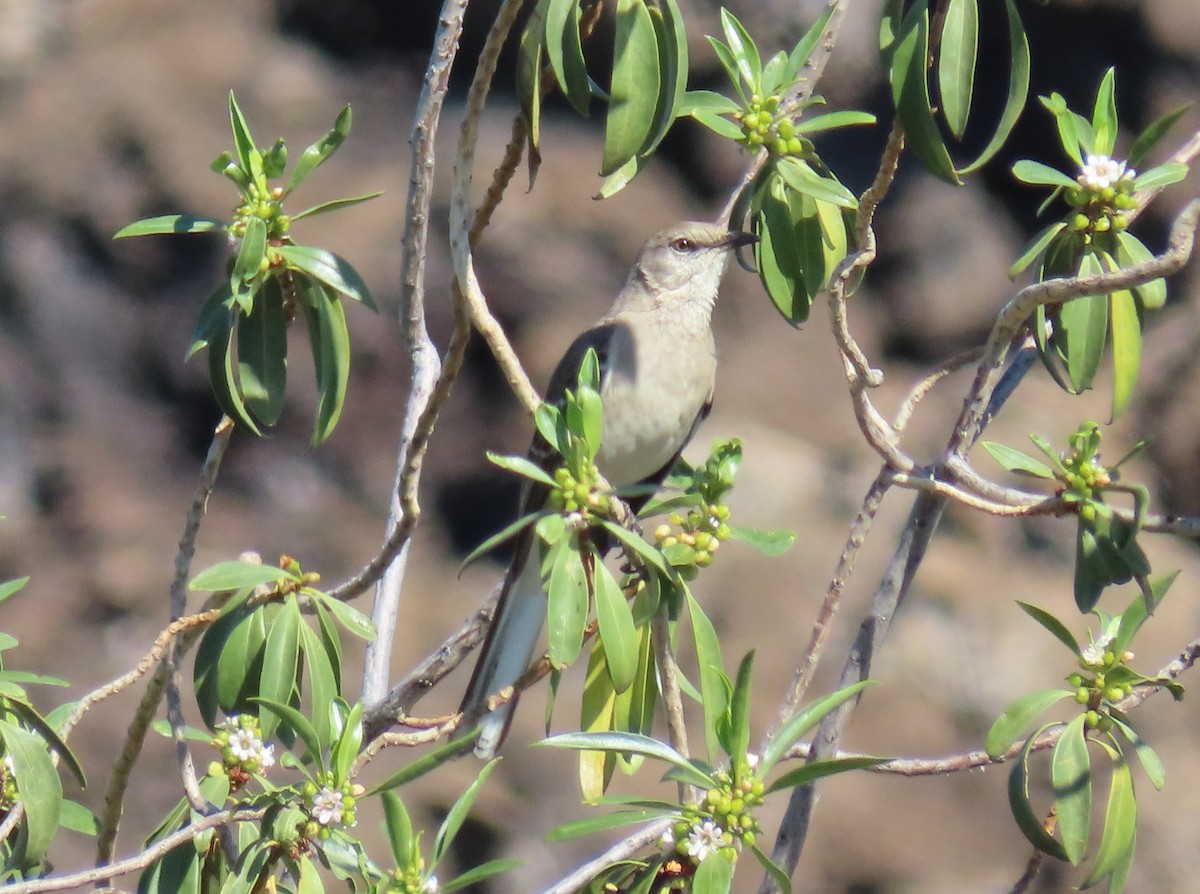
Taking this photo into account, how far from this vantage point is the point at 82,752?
7188 millimetres

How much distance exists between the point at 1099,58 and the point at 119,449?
662 cm

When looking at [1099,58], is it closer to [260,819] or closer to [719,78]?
[719,78]

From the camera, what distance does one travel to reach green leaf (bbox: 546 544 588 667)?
1.85 m

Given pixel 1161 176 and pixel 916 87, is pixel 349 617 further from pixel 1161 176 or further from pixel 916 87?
pixel 1161 176

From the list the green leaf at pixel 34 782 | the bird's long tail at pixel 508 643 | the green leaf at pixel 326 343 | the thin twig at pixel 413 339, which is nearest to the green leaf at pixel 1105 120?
the thin twig at pixel 413 339

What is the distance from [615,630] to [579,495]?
21 cm

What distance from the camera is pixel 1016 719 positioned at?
80.0 inches

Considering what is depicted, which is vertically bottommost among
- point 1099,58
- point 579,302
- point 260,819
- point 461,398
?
point 260,819

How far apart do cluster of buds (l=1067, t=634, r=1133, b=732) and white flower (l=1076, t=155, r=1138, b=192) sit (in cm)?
75

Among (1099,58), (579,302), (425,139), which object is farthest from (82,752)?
(1099,58)

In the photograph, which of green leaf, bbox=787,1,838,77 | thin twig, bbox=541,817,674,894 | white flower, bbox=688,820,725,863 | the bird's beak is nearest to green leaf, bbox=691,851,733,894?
white flower, bbox=688,820,725,863

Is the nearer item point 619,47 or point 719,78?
point 619,47

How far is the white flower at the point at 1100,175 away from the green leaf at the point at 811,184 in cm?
40

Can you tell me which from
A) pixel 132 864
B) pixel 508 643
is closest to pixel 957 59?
pixel 508 643
